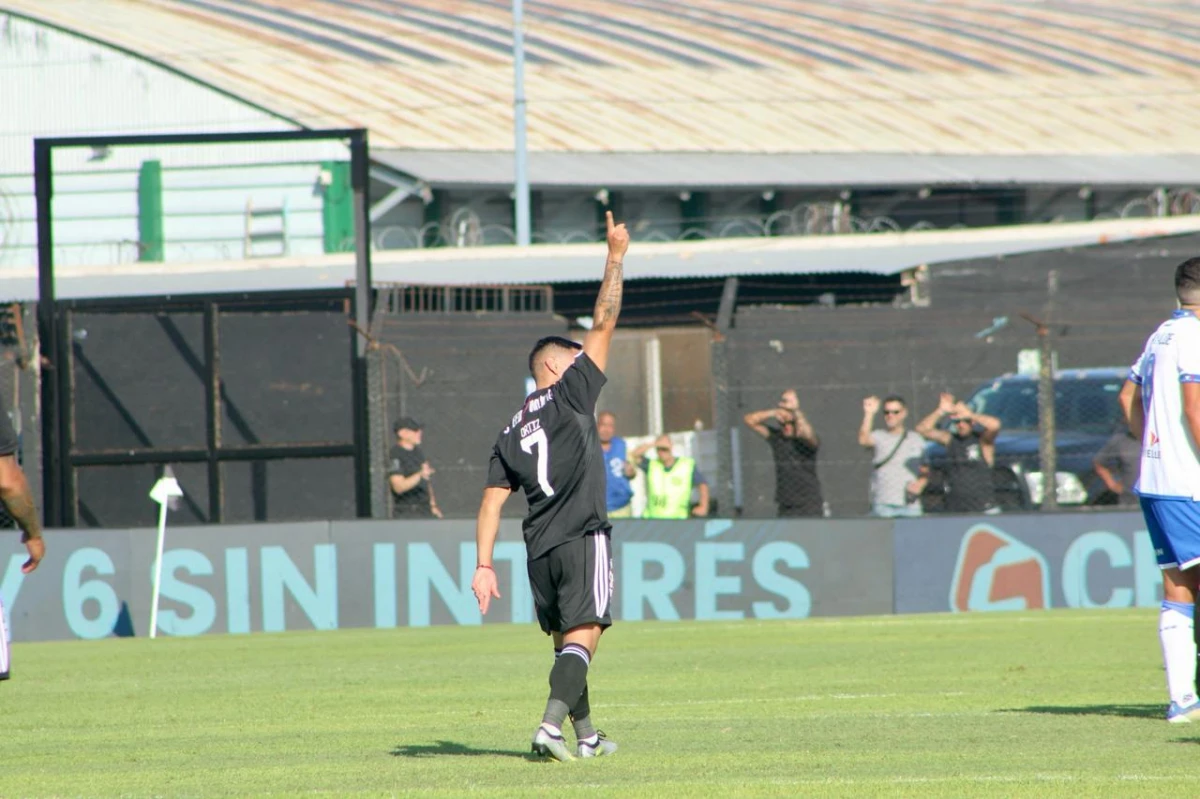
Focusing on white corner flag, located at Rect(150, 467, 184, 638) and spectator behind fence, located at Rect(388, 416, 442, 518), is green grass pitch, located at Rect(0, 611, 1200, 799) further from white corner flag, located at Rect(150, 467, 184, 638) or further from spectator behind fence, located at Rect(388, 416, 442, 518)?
spectator behind fence, located at Rect(388, 416, 442, 518)

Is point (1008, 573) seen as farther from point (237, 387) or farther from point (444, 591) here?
point (237, 387)

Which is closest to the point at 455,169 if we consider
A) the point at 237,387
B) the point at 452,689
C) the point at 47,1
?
the point at 47,1

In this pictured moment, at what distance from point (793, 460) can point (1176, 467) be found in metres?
9.67

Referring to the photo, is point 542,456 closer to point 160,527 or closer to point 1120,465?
point 160,527

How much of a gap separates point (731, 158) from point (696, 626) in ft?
79.2

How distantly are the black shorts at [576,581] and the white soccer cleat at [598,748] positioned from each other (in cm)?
50

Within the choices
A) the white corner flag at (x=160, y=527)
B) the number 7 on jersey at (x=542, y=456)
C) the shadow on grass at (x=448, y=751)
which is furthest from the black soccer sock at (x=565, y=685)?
the white corner flag at (x=160, y=527)

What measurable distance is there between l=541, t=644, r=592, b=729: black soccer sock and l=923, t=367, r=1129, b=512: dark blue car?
34.7ft

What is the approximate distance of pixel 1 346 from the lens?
19594 mm

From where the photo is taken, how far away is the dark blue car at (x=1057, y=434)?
17.8 m

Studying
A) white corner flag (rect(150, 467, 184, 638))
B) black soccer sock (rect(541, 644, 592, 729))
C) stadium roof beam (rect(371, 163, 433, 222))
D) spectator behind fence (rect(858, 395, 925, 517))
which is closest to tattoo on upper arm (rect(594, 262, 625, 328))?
black soccer sock (rect(541, 644, 592, 729))

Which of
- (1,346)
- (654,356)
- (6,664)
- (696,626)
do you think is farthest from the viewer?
(654,356)

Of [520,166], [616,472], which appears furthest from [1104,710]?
[520,166]

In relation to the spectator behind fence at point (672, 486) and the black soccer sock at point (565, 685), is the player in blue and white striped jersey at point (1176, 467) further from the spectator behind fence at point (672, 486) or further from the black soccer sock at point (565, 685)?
the spectator behind fence at point (672, 486)
